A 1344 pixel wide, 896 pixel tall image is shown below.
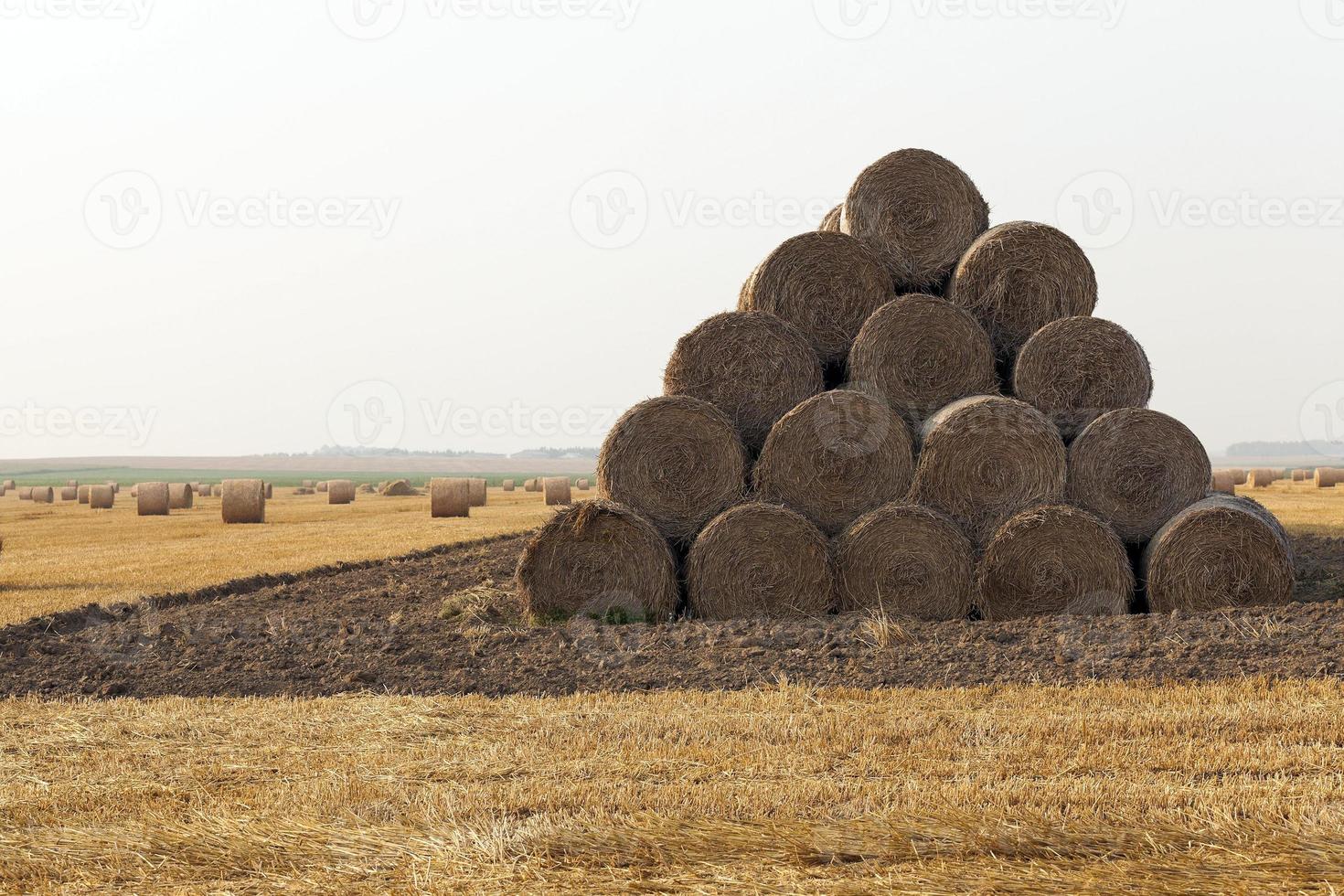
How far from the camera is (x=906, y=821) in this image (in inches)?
173

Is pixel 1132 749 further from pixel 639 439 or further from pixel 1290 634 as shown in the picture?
pixel 639 439

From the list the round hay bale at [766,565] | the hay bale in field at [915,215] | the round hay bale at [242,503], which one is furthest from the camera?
the round hay bale at [242,503]

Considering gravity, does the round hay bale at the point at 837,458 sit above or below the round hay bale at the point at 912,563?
above

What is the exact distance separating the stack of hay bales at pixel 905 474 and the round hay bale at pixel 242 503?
18.0 m

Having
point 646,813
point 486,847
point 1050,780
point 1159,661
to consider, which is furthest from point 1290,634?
point 486,847

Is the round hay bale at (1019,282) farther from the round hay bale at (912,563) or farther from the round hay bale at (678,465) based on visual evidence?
the round hay bale at (678,465)

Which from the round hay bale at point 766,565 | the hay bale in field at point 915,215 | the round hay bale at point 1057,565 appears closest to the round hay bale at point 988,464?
the round hay bale at point 1057,565

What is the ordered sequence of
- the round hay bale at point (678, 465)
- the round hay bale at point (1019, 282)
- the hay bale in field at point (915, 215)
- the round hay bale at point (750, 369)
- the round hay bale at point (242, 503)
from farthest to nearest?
the round hay bale at point (242, 503)
the hay bale in field at point (915, 215)
the round hay bale at point (1019, 282)
the round hay bale at point (750, 369)
the round hay bale at point (678, 465)

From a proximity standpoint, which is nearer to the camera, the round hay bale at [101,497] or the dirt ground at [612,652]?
the dirt ground at [612,652]

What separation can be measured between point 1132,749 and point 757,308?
21.0 feet

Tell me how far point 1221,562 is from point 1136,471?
40.0 inches

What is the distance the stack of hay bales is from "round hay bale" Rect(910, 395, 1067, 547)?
16mm

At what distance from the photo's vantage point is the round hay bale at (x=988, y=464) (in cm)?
1006

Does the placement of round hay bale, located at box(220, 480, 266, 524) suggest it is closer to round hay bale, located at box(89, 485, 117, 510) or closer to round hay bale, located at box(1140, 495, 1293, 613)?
round hay bale, located at box(89, 485, 117, 510)
